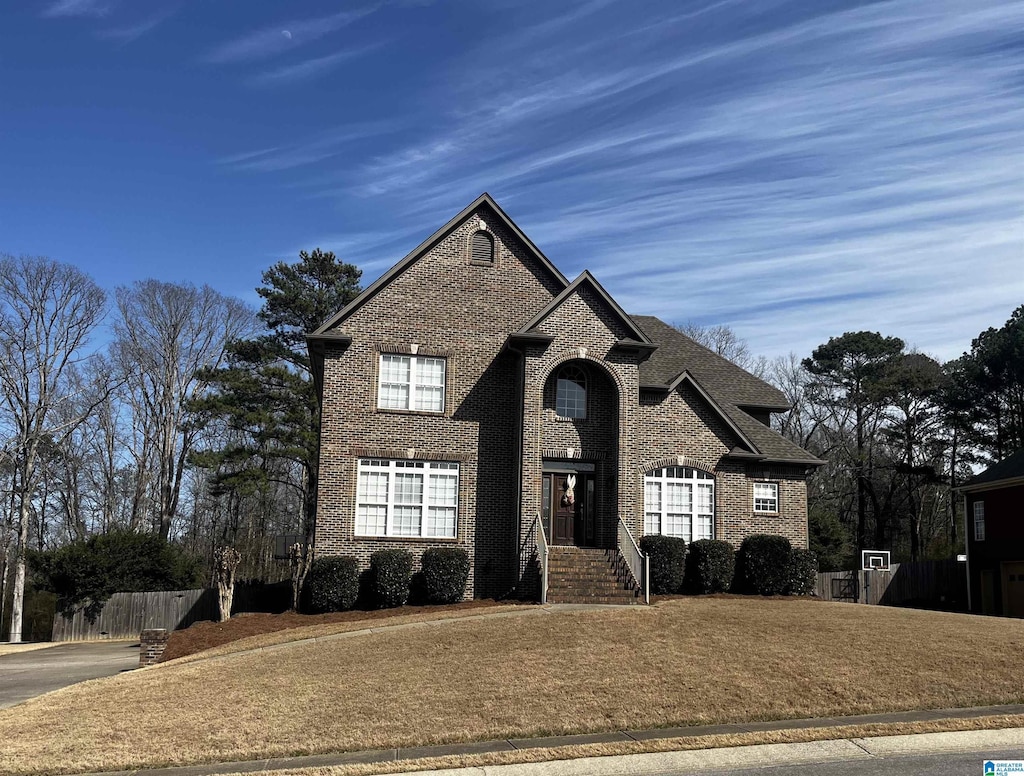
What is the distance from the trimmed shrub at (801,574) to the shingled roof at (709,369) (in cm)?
668

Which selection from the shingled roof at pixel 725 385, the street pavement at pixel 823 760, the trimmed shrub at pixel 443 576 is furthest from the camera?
the shingled roof at pixel 725 385

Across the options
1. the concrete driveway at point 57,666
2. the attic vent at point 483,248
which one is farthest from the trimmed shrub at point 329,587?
the attic vent at point 483,248

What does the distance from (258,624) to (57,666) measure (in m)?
5.43

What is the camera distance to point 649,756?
1004 cm

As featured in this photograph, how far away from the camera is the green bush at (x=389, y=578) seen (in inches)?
866

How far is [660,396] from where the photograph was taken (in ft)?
85.1

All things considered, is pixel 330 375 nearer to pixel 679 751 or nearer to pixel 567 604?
pixel 567 604

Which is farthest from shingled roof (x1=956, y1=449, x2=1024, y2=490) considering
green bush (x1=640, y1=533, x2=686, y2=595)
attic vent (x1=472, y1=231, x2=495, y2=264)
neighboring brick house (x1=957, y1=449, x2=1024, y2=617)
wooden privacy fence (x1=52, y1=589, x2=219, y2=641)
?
wooden privacy fence (x1=52, y1=589, x2=219, y2=641)

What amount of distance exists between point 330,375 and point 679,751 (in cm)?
1610

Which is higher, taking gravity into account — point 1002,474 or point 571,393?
point 571,393

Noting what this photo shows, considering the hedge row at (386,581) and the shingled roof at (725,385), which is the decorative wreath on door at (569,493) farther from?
the shingled roof at (725,385)

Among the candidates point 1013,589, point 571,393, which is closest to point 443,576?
point 571,393

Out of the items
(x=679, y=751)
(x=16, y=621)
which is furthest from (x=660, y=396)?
(x=16, y=621)

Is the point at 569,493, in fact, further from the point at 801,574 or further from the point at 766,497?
the point at 801,574
